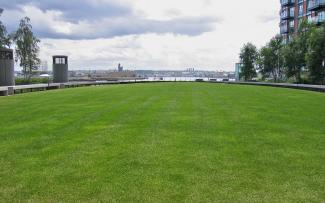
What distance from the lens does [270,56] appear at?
262 ft

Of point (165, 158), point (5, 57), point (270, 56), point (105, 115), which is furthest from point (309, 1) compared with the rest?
point (165, 158)

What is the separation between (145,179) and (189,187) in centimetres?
95

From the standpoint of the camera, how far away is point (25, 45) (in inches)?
2712

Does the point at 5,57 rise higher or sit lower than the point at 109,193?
higher

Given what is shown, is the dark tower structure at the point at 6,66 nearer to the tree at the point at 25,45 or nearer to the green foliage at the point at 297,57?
the tree at the point at 25,45

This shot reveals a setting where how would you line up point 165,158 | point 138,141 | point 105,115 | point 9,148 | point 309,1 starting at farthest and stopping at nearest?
point 309,1 → point 105,115 → point 138,141 → point 9,148 → point 165,158

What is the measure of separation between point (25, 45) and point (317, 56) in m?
50.4

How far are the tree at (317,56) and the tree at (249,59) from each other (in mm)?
33938

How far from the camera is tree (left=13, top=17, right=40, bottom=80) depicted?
68.6 meters

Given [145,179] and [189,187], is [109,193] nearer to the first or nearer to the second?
[145,179]

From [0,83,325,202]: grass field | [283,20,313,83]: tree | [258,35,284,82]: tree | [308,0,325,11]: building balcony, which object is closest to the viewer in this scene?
[0,83,325,202]: grass field

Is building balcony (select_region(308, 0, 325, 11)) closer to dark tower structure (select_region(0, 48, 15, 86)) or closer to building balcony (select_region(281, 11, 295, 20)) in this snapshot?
building balcony (select_region(281, 11, 295, 20))

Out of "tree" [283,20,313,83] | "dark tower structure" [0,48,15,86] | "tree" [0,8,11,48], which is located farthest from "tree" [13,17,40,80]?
"tree" [283,20,313,83]

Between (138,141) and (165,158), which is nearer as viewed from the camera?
(165,158)
